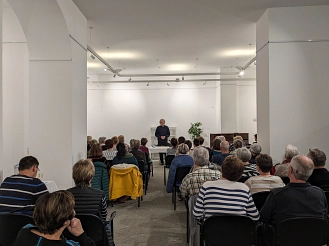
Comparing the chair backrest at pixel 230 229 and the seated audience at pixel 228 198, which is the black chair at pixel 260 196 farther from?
the chair backrest at pixel 230 229

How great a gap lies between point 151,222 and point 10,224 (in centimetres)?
255

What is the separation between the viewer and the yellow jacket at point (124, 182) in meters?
5.29

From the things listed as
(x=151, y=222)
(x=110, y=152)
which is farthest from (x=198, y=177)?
(x=110, y=152)

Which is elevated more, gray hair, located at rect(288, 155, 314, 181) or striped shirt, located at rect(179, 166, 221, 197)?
gray hair, located at rect(288, 155, 314, 181)

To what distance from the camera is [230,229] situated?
95.2 inches

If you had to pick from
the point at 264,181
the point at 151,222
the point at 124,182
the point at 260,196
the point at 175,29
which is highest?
the point at 175,29

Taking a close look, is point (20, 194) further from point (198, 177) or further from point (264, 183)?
point (264, 183)

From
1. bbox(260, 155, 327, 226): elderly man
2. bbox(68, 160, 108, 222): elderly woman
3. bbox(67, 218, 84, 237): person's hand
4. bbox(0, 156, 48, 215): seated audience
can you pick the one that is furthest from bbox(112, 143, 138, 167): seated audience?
bbox(67, 218, 84, 237): person's hand

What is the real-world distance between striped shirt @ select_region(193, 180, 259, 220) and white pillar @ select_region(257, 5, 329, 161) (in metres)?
3.17

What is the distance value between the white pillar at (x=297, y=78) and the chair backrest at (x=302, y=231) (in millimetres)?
3221

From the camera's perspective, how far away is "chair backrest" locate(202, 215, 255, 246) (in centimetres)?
240

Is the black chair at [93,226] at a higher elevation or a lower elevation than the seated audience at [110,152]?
lower

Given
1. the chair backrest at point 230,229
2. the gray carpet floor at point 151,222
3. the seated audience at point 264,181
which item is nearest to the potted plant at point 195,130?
the gray carpet floor at point 151,222

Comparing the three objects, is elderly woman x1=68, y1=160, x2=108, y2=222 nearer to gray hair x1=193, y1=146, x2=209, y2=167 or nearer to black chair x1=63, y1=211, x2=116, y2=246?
black chair x1=63, y1=211, x2=116, y2=246
